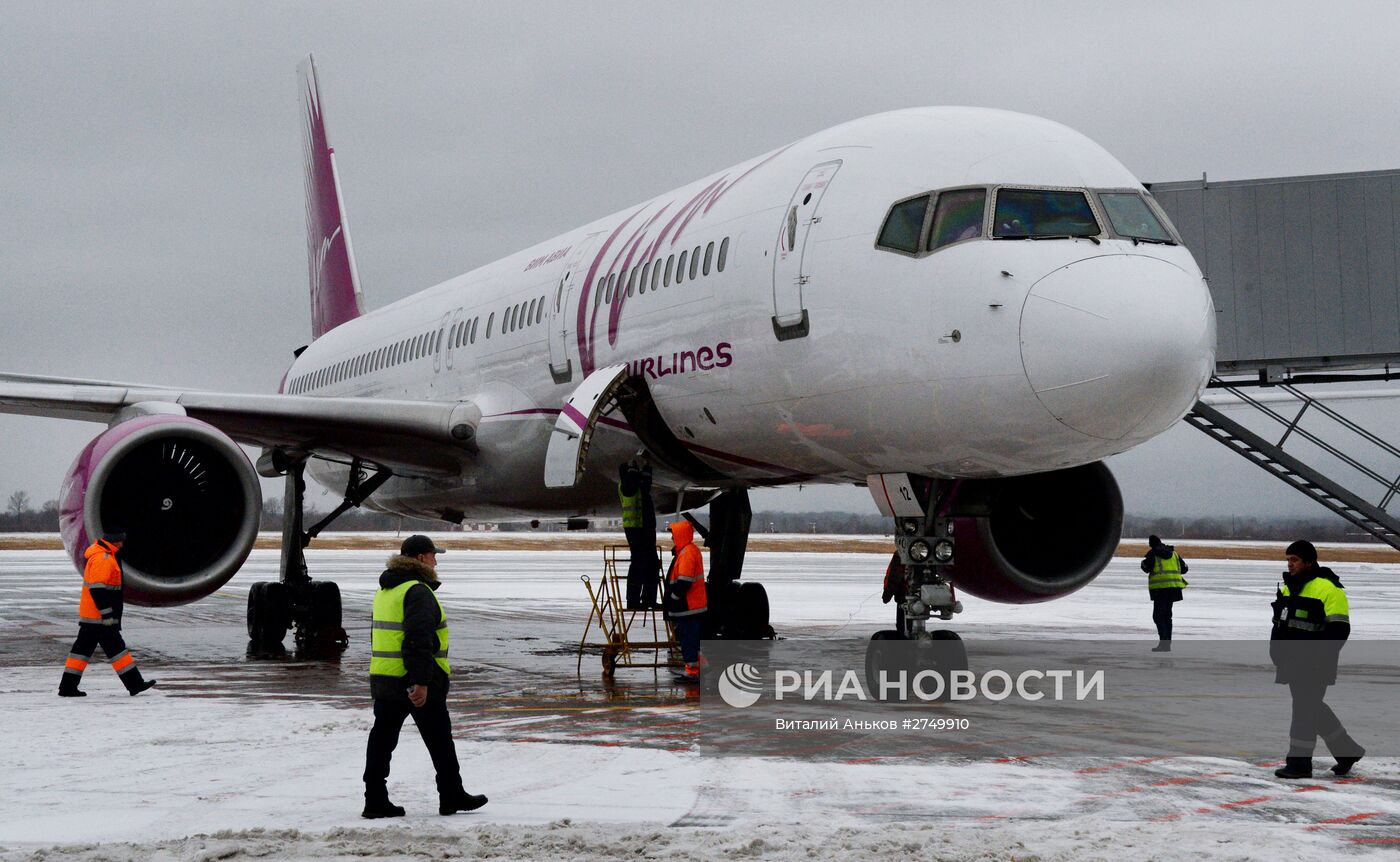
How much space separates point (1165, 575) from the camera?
1591cm

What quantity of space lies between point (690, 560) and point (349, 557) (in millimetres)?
37487

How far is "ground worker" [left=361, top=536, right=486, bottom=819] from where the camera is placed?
6.32 meters

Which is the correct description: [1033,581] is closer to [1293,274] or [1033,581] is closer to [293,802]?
[293,802]

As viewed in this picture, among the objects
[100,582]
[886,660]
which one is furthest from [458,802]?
[100,582]

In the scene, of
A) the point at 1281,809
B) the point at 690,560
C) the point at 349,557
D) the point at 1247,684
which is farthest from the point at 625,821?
the point at 349,557

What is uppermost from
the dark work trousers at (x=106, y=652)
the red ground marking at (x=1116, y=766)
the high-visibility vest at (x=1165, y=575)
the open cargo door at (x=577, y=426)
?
the open cargo door at (x=577, y=426)

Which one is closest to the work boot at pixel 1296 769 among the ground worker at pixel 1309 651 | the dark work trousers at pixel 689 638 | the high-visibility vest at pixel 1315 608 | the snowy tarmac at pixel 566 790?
the ground worker at pixel 1309 651

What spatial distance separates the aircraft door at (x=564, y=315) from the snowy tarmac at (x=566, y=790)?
8.99 feet

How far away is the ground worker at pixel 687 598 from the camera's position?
11695 millimetres

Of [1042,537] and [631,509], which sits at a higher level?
[631,509]

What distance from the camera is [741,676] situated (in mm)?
11945

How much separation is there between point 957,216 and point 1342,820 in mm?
4508

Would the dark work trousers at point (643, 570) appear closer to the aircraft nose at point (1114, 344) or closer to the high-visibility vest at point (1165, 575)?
the aircraft nose at point (1114, 344)

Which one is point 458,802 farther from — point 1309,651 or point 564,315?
point 564,315
